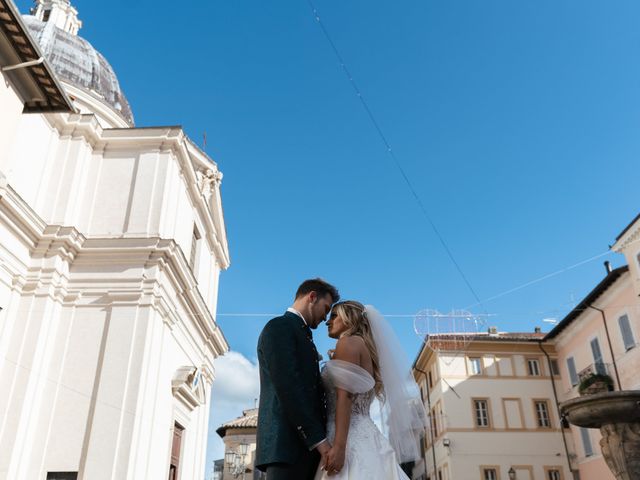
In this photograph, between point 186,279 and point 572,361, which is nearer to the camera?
point 186,279

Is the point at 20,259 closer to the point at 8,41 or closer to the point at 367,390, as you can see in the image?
the point at 8,41

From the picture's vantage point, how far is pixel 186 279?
15.8 metres

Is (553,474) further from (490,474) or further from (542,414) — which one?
(490,474)

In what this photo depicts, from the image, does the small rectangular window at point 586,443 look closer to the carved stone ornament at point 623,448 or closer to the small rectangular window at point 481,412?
the small rectangular window at point 481,412

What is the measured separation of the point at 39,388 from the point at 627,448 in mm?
12414

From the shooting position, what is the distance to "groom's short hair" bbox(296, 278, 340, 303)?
3.90 meters

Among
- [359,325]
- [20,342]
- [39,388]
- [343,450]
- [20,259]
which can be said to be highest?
[20,259]

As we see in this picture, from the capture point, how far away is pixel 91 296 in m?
14.0

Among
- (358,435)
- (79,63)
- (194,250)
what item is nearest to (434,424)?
(194,250)

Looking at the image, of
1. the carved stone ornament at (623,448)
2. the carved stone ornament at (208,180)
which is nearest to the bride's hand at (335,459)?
the carved stone ornament at (623,448)

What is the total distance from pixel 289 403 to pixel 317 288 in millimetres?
896

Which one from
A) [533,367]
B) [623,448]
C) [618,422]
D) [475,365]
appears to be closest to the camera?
[623,448]

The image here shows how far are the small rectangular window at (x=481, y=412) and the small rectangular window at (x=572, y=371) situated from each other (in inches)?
181

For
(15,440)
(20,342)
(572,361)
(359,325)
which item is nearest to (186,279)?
(20,342)
